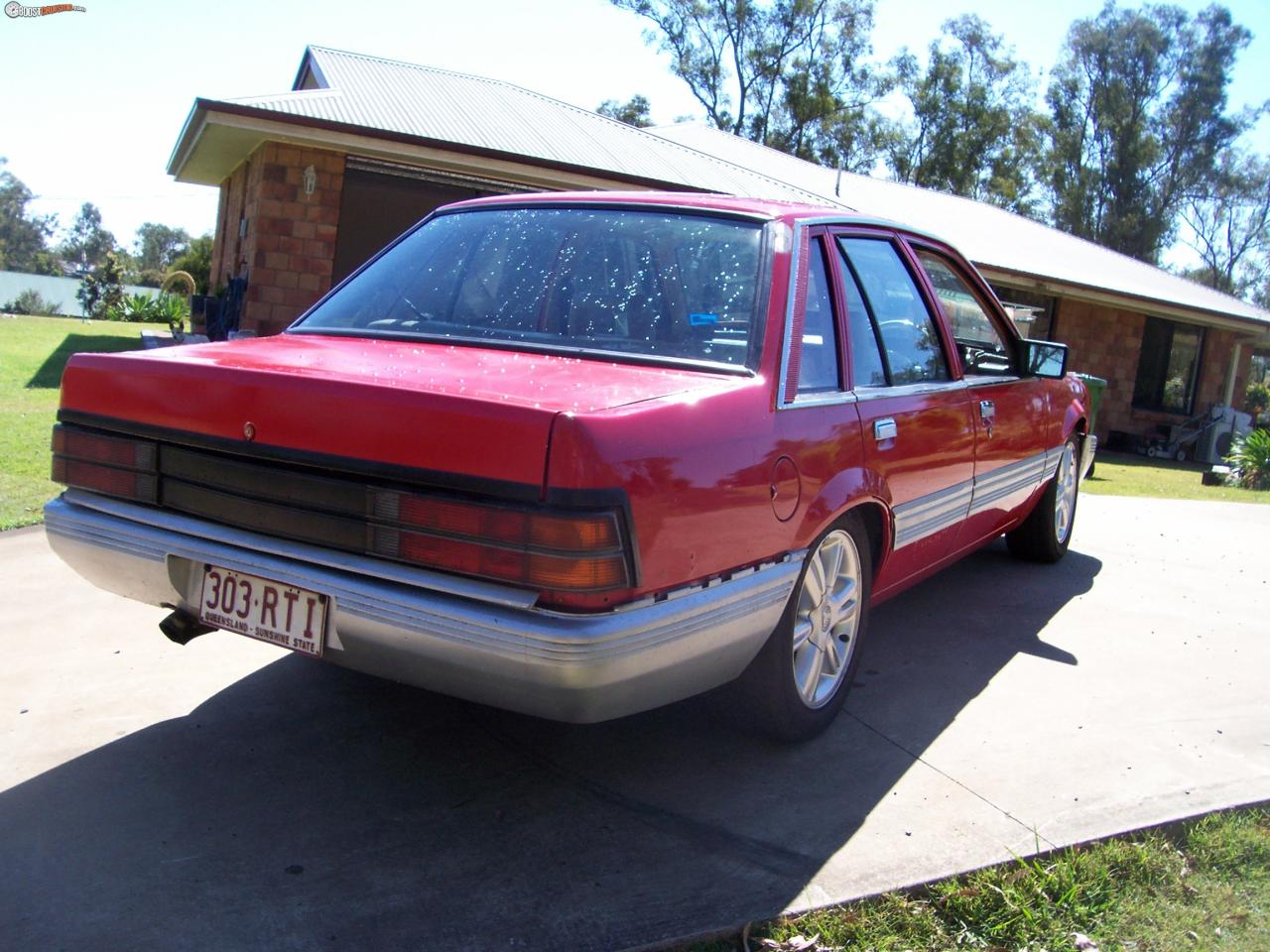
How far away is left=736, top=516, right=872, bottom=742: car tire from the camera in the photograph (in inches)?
126

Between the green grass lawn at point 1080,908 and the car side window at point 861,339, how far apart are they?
5.21 feet

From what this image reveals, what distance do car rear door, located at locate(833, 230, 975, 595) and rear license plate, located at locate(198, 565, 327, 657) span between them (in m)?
1.77

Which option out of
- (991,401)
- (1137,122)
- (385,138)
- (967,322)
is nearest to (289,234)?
(385,138)

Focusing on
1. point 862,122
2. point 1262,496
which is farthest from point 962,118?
point 1262,496

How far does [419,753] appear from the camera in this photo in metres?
3.32

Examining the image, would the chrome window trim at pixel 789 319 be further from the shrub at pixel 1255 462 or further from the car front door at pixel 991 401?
the shrub at pixel 1255 462

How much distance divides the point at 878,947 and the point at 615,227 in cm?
227

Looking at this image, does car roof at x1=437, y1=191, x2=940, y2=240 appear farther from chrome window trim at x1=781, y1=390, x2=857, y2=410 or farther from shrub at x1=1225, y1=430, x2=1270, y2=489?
shrub at x1=1225, y1=430, x2=1270, y2=489

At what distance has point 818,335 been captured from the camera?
11.5 ft

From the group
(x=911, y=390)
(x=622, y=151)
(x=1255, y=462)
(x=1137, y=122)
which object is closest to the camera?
(x=911, y=390)

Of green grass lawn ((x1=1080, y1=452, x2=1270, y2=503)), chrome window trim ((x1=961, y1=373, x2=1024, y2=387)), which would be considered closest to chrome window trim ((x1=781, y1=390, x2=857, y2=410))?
chrome window trim ((x1=961, y1=373, x2=1024, y2=387))

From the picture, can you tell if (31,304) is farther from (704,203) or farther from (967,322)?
(704,203)

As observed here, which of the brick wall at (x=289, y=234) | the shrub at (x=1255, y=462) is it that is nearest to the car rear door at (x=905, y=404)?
the brick wall at (x=289, y=234)

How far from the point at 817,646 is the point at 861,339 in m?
1.07
